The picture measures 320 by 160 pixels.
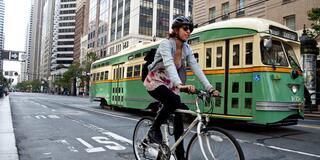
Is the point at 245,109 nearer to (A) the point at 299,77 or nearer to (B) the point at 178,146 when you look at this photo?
(A) the point at 299,77

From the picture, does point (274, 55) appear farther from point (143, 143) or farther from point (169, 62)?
point (169, 62)

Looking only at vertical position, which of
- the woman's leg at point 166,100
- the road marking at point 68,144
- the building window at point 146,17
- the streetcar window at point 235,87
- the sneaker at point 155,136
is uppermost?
the building window at point 146,17

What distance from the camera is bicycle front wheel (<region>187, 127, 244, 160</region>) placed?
3617mm

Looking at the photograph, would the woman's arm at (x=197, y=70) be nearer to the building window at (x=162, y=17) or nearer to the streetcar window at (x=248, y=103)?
the streetcar window at (x=248, y=103)

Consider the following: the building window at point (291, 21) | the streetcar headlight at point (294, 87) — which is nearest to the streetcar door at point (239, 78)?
the streetcar headlight at point (294, 87)

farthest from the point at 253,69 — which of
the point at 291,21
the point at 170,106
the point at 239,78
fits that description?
the point at 291,21

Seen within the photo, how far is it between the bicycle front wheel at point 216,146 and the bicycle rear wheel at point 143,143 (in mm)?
878

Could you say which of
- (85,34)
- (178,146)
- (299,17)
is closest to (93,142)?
(178,146)

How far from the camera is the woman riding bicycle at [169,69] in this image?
14.4 feet

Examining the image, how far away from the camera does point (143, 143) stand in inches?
203

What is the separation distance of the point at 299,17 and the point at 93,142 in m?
22.6

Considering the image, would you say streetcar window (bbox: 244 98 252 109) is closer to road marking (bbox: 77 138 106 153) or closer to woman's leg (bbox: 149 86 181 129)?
road marking (bbox: 77 138 106 153)

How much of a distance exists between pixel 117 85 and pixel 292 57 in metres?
10.6

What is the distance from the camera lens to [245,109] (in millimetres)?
9781
